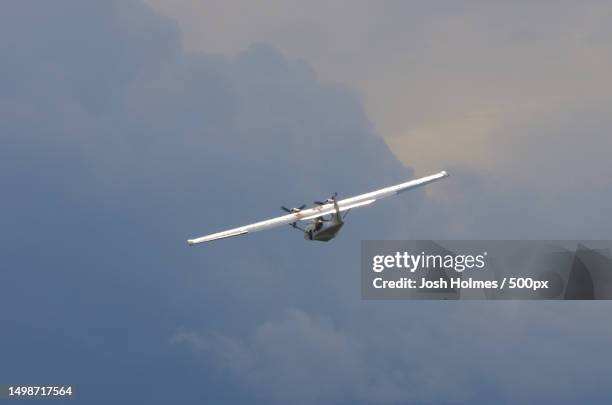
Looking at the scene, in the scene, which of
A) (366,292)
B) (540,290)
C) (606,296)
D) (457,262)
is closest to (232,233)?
(366,292)

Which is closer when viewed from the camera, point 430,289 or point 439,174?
point 430,289

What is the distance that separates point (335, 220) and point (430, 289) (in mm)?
13837

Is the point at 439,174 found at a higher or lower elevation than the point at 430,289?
higher

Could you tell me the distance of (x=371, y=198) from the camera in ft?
472

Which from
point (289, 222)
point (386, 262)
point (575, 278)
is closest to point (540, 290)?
point (575, 278)

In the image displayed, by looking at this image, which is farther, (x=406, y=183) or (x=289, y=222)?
(x=406, y=183)

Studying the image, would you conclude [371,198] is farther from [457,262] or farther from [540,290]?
[540,290]

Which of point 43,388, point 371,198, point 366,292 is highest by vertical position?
point 371,198

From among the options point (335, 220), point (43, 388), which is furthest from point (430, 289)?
point (43, 388)

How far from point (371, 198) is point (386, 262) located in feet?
28.2

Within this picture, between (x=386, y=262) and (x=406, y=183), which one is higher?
(x=406, y=183)

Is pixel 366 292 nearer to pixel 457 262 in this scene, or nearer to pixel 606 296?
pixel 457 262

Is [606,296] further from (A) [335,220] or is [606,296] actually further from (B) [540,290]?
(A) [335,220]

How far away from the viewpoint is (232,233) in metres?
135
